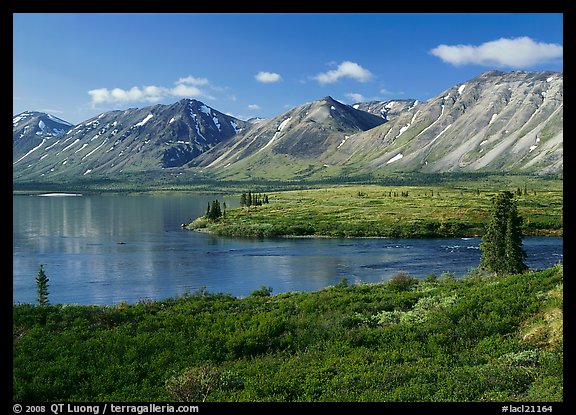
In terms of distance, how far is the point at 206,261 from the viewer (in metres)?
69.1

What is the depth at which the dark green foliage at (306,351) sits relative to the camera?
40.4 ft

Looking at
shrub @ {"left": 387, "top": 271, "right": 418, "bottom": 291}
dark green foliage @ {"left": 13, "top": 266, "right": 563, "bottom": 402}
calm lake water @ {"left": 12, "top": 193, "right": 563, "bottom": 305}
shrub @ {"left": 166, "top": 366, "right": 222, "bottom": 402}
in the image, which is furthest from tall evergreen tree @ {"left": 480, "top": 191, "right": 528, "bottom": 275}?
shrub @ {"left": 166, "top": 366, "right": 222, "bottom": 402}

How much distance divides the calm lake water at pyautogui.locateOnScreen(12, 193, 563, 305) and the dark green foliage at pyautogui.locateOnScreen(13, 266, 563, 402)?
27193mm

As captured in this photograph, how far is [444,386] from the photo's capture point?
39.7ft

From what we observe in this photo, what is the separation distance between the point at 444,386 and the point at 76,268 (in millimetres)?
61555

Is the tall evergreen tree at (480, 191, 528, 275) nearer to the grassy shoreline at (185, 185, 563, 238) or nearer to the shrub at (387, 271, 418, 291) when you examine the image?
the shrub at (387, 271, 418, 291)

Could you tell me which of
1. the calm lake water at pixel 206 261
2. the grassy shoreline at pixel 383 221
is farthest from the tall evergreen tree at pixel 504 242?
the grassy shoreline at pixel 383 221

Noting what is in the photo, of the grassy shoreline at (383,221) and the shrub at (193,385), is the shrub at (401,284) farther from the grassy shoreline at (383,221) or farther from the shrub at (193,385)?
the grassy shoreline at (383,221)

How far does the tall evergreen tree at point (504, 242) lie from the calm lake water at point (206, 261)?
7854 millimetres

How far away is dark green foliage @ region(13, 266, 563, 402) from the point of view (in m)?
12.3

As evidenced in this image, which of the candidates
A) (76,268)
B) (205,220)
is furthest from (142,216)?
(76,268)

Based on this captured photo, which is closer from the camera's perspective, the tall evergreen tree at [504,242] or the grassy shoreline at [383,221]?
the tall evergreen tree at [504,242]
